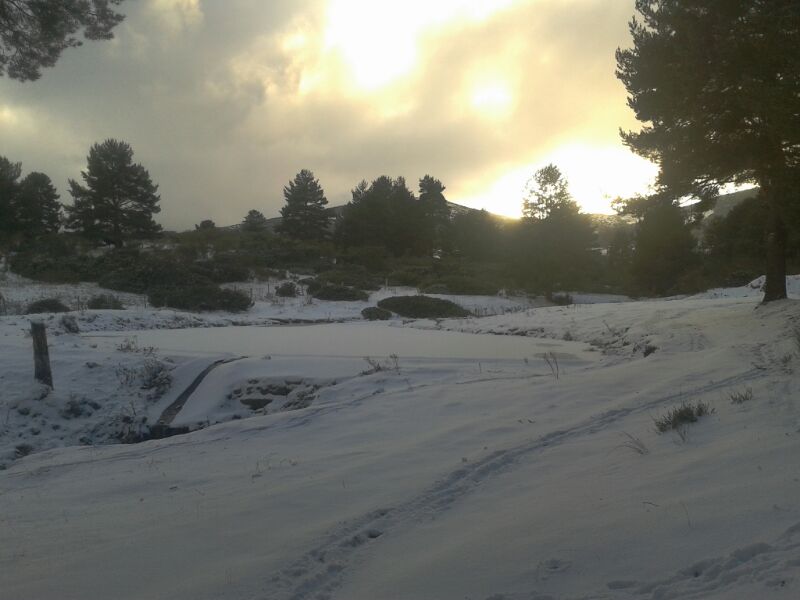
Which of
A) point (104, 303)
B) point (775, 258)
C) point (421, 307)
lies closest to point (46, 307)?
point (104, 303)

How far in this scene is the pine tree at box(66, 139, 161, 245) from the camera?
124ft

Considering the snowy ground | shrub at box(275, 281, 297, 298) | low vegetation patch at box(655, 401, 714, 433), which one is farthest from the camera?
shrub at box(275, 281, 297, 298)

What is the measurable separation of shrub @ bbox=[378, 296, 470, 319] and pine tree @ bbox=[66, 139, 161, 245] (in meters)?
24.3

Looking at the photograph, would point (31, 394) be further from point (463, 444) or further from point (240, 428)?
point (463, 444)

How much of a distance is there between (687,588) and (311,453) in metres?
3.63

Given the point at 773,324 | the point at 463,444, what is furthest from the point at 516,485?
the point at 773,324

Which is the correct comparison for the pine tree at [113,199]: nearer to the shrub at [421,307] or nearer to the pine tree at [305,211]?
the pine tree at [305,211]

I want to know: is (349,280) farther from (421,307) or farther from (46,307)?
(46,307)

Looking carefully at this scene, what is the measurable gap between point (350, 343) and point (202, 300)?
11.1 metres

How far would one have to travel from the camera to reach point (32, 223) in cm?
3653

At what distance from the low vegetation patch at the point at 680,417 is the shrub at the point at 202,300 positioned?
18457 mm

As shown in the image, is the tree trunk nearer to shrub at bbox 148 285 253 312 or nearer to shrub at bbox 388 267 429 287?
shrub at bbox 148 285 253 312

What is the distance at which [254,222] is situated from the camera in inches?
2297

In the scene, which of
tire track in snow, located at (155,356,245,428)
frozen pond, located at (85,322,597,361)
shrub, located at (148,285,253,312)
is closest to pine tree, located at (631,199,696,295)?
frozen pond, located at (85,322,597,361)
